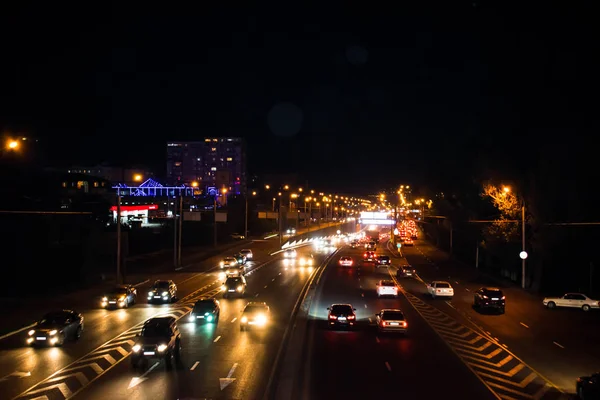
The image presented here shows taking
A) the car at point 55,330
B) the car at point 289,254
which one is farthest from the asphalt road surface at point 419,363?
the car at point 289,254

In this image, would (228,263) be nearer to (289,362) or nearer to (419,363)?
(289,362)

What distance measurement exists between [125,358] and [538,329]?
21.6 metres

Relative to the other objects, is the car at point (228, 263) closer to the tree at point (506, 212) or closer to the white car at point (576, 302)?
the tree at point (506, 212)

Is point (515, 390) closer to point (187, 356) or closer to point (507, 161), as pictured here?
point (187, 356)

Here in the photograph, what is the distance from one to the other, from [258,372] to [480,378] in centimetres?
737

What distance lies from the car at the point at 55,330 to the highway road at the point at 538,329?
63.8 ft

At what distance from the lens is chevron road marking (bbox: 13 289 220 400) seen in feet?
56.7

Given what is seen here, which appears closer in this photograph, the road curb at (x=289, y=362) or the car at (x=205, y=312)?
the road curb at (x=289, y=362)

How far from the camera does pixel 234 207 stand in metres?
132

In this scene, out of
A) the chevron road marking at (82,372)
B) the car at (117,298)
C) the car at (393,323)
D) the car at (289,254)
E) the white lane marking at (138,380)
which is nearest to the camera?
the chevron road marking at (82,372)

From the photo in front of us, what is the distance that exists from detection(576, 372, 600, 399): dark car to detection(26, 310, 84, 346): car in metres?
20.5

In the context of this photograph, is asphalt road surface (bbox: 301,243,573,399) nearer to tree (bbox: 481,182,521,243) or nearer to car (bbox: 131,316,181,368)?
car (bbox: 131,316,181,368)

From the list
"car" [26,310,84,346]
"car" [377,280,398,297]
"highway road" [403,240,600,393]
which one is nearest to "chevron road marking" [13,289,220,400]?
"car" [26,310,84,346]

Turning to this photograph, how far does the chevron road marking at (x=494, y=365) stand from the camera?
1795 cm
